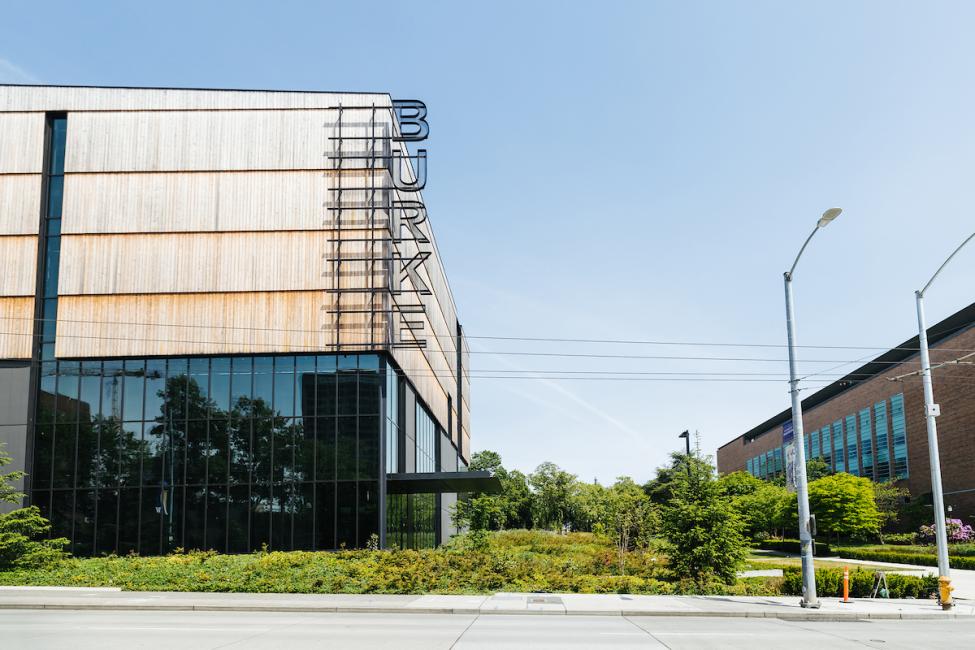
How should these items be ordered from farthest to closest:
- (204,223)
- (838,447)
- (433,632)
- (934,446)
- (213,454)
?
(838,447) → (204,223) → (213,454) → (934,446) → (433,632)

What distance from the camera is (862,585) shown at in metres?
26.4

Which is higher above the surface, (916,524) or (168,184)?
(168,184)

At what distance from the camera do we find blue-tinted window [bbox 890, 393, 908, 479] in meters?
73.9

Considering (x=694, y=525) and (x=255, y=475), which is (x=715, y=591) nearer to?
(x=694, y=525)

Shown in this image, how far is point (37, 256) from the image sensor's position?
131 ft

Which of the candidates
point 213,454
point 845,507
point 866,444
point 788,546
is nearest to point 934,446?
point 213,454

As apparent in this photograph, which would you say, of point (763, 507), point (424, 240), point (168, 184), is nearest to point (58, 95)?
point (168, 184)

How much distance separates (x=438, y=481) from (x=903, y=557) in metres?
29.7

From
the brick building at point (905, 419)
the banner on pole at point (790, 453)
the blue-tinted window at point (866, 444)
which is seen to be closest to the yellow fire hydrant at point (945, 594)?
the banner on pole at point (790, 453)

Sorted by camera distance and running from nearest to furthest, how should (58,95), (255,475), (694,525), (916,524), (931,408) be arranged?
(931,408), (694,525), (255,475), (58,95), (916,524)

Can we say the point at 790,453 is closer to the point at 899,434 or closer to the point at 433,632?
the point at 433,632

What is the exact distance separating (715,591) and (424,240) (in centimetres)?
2170

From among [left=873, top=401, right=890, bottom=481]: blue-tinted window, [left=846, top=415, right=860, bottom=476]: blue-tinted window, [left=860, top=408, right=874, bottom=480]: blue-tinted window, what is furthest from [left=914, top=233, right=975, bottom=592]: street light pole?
[left=846, top=415, right=860, bottom=476]: blue-tinted window

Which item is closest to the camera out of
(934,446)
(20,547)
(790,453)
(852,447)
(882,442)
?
(790,453)
